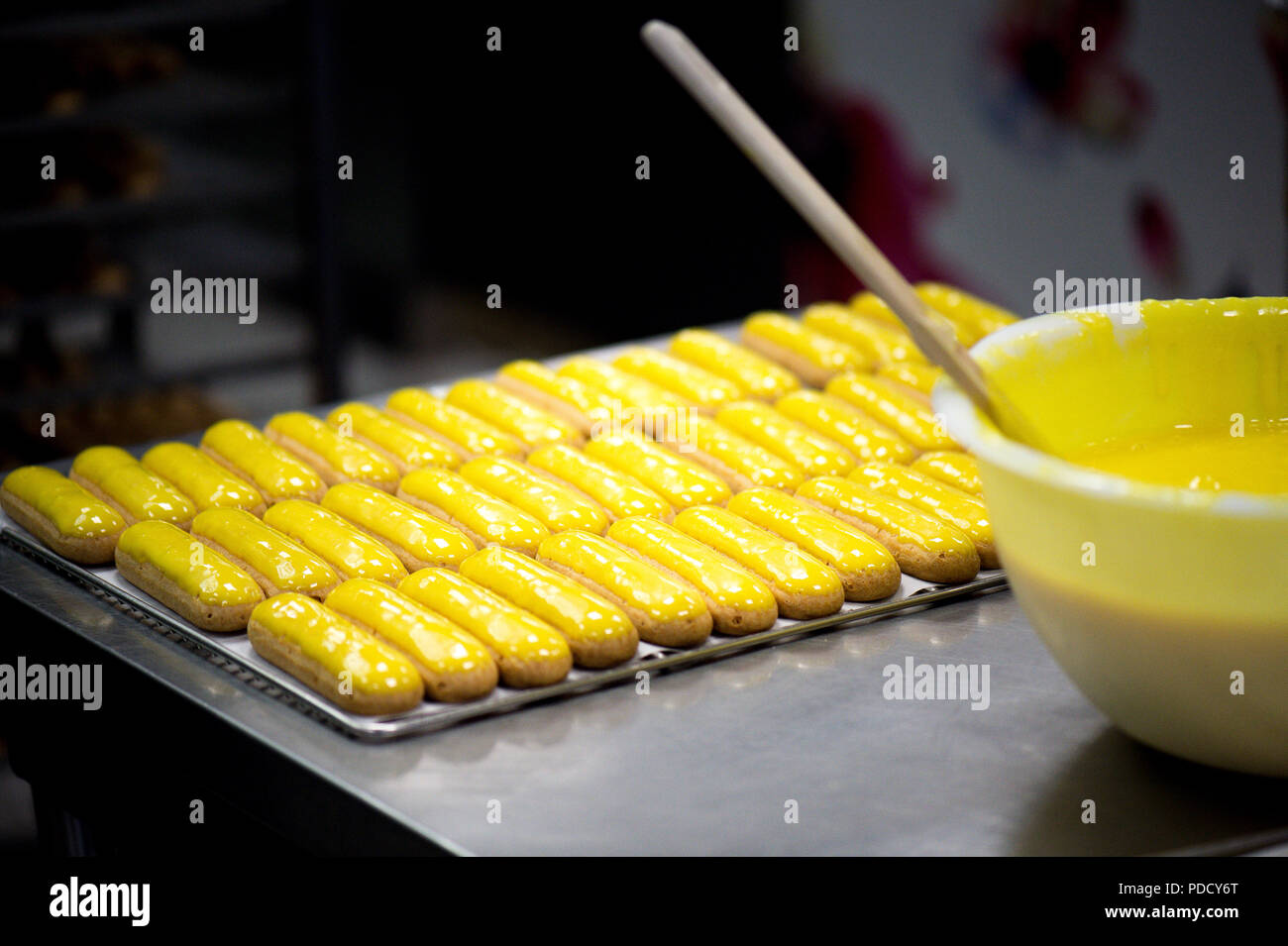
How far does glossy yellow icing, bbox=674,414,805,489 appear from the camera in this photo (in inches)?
112

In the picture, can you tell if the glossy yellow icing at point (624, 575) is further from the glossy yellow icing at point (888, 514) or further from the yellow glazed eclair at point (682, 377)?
the yellow glazed eclair at point (682, 377)

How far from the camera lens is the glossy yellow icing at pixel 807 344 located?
3.40 meters

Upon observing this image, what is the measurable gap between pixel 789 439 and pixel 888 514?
391 mm

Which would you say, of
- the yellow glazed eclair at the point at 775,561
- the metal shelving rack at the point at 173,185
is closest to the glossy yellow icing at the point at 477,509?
the yellow glazed eclair at the point at 775,561

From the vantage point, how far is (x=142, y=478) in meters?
2.80

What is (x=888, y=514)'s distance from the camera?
2619mm

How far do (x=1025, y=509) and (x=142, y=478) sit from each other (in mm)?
1563

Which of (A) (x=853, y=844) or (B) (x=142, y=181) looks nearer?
(A) (x=853, y=844)

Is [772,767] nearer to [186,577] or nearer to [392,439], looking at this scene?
[186,577]

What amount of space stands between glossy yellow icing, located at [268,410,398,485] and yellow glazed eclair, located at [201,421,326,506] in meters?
0.04

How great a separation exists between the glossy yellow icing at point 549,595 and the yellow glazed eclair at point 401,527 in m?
0.06

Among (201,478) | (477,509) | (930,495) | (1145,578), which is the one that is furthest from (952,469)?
(201,478)
